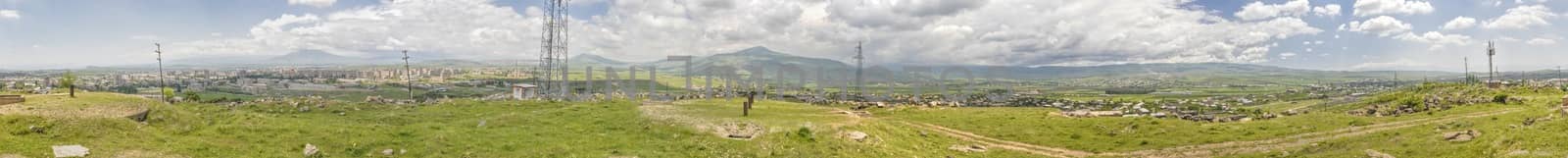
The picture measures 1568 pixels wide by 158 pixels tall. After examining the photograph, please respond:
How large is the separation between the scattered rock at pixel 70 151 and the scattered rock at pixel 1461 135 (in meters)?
38.7

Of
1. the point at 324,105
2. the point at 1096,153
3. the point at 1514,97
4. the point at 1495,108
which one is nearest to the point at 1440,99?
the point at 1514,97

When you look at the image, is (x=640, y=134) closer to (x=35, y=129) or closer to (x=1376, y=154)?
(x=35, y=129)

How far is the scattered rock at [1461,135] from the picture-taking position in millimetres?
24141

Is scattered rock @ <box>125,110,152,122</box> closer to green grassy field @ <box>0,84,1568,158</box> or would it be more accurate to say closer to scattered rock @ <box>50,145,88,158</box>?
green grassy field @ <box>0,84,1568,158</box>

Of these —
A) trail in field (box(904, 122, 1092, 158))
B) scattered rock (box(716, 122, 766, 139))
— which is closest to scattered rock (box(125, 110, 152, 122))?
scattered rock (box(716, 122, 766, 139))

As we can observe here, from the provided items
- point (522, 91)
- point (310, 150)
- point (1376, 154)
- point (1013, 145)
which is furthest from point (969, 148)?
point (522, 91)

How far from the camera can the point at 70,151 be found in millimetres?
18844

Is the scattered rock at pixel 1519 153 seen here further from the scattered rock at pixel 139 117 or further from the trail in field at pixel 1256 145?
the scattered rock at pixel 139 117

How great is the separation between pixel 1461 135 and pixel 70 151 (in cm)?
4006

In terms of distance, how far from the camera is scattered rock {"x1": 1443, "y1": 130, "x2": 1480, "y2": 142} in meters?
24.1

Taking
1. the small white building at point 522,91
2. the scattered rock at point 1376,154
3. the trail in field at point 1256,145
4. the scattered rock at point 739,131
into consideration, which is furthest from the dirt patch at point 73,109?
the scattered rock at point 1376,154

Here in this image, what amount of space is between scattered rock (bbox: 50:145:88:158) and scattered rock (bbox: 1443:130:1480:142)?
38719mm

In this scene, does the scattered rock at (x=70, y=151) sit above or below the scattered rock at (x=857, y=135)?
above

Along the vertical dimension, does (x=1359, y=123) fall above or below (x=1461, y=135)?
below
